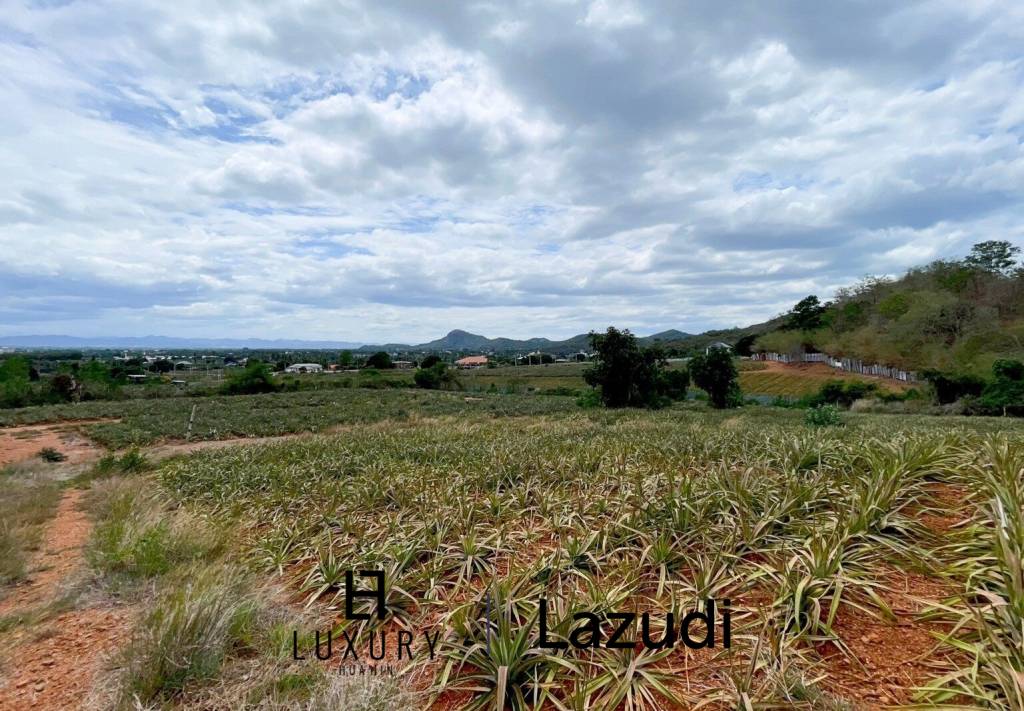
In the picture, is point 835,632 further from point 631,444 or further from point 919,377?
point 919,377

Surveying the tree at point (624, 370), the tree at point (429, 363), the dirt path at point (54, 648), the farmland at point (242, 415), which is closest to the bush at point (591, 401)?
the tree at point (624, 370)

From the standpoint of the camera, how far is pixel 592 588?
295 centimetres

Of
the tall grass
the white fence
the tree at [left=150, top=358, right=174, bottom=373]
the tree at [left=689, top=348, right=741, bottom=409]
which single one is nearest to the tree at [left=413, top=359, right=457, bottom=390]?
the tree at [left=689, top=348, right=741, bottom=409]

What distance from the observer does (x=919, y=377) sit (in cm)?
3844

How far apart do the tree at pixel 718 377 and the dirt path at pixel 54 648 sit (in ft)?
81.8

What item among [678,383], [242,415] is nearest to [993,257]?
[678,383]

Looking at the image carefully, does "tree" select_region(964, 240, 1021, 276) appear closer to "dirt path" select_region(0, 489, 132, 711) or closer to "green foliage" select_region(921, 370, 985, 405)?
"green foliage" select_region(921, 370, 985, 405)

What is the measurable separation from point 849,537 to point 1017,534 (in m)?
0.78

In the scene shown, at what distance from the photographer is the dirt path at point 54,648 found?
2.57 m

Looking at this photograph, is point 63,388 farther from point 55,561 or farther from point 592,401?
point 55,561

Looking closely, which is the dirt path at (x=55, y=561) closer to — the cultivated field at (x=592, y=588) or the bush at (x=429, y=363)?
the cultivated field at (x=592, y=588)

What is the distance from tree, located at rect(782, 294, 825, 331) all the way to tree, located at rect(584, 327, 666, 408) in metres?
49.0

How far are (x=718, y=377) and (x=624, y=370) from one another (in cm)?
561

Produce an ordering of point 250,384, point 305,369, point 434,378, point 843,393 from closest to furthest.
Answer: point 843,393
point 250,384
point 434,378
point 305,369
